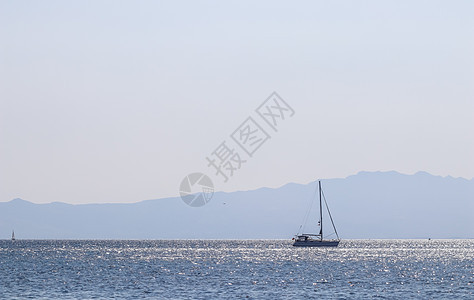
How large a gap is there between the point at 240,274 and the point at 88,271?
81.7ft

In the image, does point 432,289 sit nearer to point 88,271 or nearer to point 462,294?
point 462,294

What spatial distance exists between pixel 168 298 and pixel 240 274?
3367 centimetres

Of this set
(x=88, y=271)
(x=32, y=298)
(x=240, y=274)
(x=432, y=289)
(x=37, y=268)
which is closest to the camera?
(x=32, y=298)

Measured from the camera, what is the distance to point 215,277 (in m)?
102

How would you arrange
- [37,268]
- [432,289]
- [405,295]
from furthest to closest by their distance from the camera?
[37,268] < [432,289] < [405,295]

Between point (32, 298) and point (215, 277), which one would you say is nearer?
point (32, 298)

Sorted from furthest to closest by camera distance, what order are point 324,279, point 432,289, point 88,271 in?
1. point 88,271
2. point 324,279
3. point 432,289

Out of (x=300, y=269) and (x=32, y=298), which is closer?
(x=32, y=298)

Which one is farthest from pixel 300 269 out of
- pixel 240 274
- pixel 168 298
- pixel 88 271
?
pixel 168 298

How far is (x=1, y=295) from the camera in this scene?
78.2 metres

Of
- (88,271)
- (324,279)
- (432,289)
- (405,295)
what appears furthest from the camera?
(88,271)

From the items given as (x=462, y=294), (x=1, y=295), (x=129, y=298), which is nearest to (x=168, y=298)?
(x=129, y=298)

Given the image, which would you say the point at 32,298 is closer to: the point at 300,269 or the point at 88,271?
the point at 88,271

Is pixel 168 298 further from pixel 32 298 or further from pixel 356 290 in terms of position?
pixel 356 290
